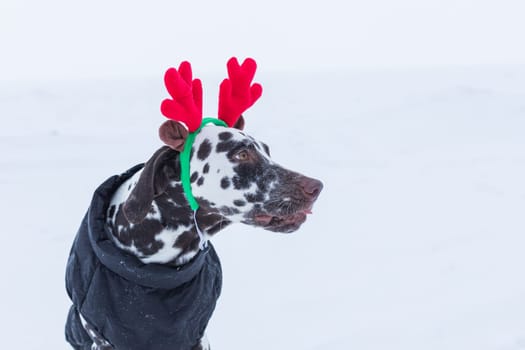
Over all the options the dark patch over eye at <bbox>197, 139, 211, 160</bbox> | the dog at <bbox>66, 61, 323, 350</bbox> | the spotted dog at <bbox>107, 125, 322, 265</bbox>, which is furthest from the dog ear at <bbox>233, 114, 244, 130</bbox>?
the dark patch over eye at <bbox>197, 139, 211, 160</bbox>

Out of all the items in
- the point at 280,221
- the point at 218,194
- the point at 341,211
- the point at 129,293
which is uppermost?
the point at 218,194

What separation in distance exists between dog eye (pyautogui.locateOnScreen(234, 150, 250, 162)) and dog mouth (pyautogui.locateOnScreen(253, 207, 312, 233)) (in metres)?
0.22

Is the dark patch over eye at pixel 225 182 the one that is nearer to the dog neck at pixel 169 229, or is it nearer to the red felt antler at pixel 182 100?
the dog neck at pixel 169 229

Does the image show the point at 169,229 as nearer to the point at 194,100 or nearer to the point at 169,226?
the point at 169,226

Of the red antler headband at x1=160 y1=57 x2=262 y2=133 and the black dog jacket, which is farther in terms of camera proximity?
the black dog jacket

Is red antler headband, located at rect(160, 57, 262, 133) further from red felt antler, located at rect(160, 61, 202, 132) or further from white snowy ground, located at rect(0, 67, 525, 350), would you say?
white snowy ground, located at rect(0, 67, 525, 350)

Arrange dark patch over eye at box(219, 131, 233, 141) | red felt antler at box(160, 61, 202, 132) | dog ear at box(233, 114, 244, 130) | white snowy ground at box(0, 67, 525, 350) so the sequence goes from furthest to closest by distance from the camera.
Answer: white snowy ground at box(0, 67, 525, 350)
dog ear at box(233, 114, 244, 130)
dark patch over eye at box(219, 131, 233, 141)
red felt antler at box(160, 61, 202, 132)

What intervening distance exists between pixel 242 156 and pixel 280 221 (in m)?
0.29

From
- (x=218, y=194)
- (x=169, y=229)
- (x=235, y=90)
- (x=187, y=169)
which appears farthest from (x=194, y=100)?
(x=169, y=229)

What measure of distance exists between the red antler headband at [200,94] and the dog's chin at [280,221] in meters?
0.43

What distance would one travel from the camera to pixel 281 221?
8.08ft

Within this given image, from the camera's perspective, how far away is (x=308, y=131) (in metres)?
7.93

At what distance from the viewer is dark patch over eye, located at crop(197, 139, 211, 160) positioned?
8.02 feet

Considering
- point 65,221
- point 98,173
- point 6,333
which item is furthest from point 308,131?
point 6,333
